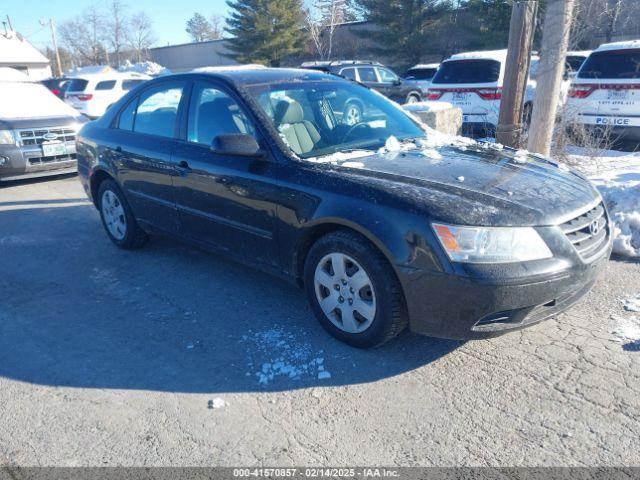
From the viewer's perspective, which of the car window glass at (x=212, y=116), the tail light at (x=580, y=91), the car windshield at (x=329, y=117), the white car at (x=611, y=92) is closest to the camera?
the car windshield at (x=329, y=117)

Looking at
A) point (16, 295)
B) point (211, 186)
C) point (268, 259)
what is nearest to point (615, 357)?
point (268, 259)

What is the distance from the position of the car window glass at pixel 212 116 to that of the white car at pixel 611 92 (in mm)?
5974

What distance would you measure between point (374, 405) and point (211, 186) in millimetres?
2041

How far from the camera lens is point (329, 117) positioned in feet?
13.4

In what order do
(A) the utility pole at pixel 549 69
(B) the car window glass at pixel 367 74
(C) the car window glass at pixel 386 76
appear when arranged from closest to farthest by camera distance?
(A) the utility pole at pixel 549 69 → (B) the car window glass at pixel 367 74 → (C) the car window glass at pixel 386 76

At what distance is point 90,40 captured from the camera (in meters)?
64.2

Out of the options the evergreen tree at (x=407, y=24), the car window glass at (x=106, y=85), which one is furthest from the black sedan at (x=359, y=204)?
the evergreen tree at (x=407, y=24)

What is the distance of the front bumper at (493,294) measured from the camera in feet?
9.06

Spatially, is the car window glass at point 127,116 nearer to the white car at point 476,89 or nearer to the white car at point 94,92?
the white car at point 476,89

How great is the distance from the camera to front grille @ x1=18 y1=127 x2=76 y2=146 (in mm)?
8414

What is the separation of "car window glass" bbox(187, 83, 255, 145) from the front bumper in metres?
1.78

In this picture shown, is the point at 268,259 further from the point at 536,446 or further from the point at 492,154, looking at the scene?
the point at 536,446

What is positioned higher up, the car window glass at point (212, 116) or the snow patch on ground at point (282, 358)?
the car window glass at point (212, 116)

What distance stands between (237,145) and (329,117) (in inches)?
34.2
